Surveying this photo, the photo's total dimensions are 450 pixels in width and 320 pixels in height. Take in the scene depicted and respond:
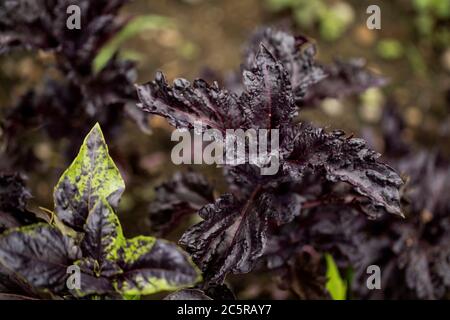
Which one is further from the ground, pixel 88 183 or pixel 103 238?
pixel 88 183

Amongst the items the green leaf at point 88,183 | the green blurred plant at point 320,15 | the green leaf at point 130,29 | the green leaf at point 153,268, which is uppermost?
the green blurred plant at point 320,15

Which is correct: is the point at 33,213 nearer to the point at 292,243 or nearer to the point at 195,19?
the point at 292,243

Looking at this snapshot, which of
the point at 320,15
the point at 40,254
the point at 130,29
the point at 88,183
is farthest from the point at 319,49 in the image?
the point at 40,254

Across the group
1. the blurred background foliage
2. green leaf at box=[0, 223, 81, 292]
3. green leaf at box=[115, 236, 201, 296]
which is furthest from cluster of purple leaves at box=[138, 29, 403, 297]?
the blurred background foliage

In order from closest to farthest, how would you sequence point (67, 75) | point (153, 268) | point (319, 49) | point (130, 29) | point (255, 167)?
1. point (153, 268)
2. point (255, 167)
3. point (67, 75)
4. point (130, 29)
5. point (319, 49)

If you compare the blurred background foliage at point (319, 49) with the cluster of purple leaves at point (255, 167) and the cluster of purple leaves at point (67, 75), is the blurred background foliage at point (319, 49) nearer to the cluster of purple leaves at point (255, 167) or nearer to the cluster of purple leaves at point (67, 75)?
the cluster of purple leaves at point (67, 75)

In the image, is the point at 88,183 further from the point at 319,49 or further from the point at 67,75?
the point at 319,49

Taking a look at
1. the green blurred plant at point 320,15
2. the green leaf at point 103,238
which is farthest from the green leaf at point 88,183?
the green blurred plant at point 320,15
